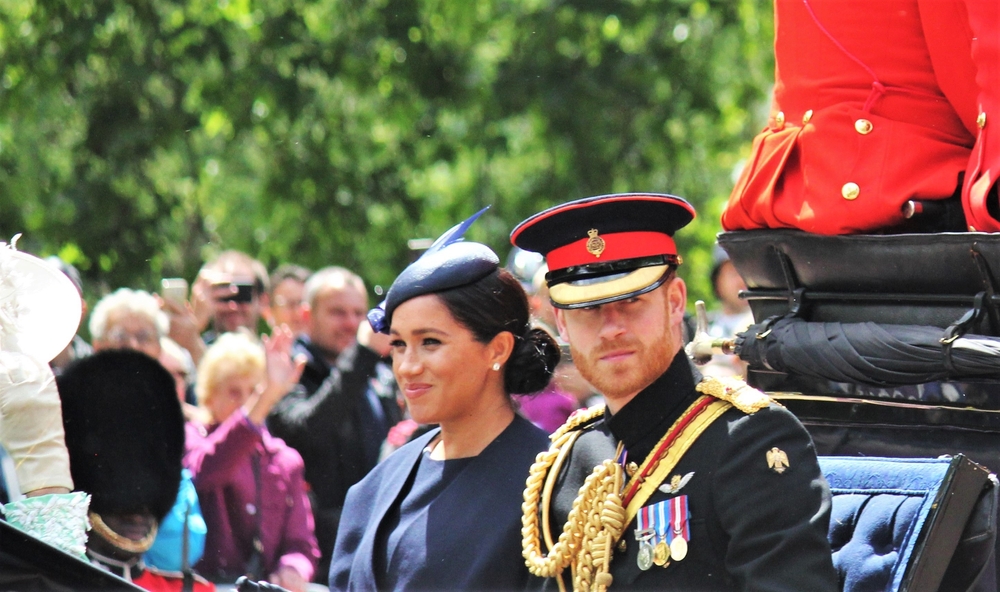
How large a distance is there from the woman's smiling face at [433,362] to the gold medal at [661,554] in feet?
2.64

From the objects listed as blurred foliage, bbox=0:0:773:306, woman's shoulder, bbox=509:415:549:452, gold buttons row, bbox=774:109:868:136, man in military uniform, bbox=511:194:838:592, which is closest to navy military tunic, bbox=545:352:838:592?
man in military uniform, bbox=511:194:838:592

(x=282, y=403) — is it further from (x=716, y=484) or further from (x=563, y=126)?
(x=563, y=126)

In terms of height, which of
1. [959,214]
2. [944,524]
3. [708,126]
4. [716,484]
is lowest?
[708,126]

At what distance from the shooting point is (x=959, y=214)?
10.2 ft

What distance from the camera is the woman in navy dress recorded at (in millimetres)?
3113

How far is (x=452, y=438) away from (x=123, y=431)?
1.30m

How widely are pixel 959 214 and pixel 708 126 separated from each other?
8899 millimetres

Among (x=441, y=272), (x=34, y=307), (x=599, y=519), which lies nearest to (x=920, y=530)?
(x=599, y=519)

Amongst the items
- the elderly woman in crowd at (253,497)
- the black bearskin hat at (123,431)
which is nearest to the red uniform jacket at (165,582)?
the black bearskin hat at (123,431)

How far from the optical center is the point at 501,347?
3.40m

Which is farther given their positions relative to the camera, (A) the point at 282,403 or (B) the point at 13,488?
(A) the point at 282,403

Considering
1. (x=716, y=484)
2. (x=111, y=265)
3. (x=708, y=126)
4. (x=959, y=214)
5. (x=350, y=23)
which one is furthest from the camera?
(x=708, y=126)

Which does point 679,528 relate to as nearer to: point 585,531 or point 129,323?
point 585,531

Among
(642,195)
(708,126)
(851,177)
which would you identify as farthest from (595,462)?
(708,126)
